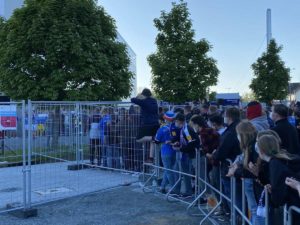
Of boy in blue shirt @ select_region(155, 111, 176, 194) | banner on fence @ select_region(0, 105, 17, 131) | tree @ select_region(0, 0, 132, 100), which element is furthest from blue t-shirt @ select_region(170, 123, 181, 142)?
tree @ select_region(0, 0, 132, 100)

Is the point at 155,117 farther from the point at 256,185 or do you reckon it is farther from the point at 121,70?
the point at 121,70

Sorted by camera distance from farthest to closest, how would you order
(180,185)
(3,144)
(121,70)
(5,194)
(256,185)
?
(121,70) < (5,194) < (180,185) < (3,144) < (256,185)

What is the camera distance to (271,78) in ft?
93.6

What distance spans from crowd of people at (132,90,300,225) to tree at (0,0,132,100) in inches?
255

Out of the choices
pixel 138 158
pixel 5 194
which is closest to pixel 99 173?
pixel 138 158

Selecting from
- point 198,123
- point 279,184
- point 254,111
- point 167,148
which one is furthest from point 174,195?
point 279,184

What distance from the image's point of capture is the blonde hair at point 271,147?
4.02 metres

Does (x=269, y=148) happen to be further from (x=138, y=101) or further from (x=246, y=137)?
(x=138, y=101)

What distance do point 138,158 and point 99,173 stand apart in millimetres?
1767

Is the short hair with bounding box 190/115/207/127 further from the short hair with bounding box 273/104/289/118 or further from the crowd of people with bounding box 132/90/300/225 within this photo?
the short hair with bounding box 273/104/289/118

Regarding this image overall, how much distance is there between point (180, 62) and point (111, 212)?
14529 mm

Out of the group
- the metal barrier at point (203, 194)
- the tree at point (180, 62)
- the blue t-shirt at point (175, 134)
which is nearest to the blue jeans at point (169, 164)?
the metal barrier at point (203, 194)

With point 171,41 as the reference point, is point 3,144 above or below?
below

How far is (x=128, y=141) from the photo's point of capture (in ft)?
31.5
